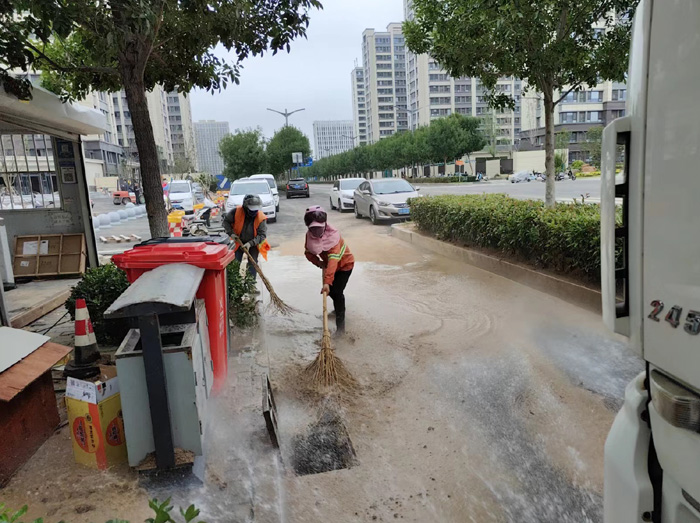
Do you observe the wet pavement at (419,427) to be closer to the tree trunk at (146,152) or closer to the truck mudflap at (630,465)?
the truck mudflap at (630,465)

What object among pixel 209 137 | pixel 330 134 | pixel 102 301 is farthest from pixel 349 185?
pixel 330 134

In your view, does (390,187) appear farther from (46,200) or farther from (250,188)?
(46,200)

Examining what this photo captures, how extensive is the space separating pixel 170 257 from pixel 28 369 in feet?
3.66

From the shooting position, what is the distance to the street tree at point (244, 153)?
53094 millimetres

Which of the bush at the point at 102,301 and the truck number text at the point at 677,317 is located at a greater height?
the truck number text at the point at 677,317

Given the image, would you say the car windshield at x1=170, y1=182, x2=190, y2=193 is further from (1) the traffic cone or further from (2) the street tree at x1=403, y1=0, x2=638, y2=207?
(1) the traffic cone

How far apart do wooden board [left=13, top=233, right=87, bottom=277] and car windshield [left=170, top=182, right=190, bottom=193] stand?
1600 centimetres

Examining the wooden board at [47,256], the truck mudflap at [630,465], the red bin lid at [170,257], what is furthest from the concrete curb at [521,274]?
the wooden board at [47,256]

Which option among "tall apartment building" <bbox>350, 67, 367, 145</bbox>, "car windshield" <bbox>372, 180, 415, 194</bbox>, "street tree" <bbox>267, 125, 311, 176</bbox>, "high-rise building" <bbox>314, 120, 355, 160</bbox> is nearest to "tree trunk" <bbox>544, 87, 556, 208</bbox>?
"car windshield" <bbox>372, 180, 415, 194</bbox>

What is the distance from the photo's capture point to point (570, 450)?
3.27 m

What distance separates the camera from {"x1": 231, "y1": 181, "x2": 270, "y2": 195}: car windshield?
19.0 meters

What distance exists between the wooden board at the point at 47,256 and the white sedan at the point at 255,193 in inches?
384

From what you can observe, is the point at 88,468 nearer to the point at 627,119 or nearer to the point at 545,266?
the point at 627,119

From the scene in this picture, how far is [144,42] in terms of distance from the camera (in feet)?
16.0
